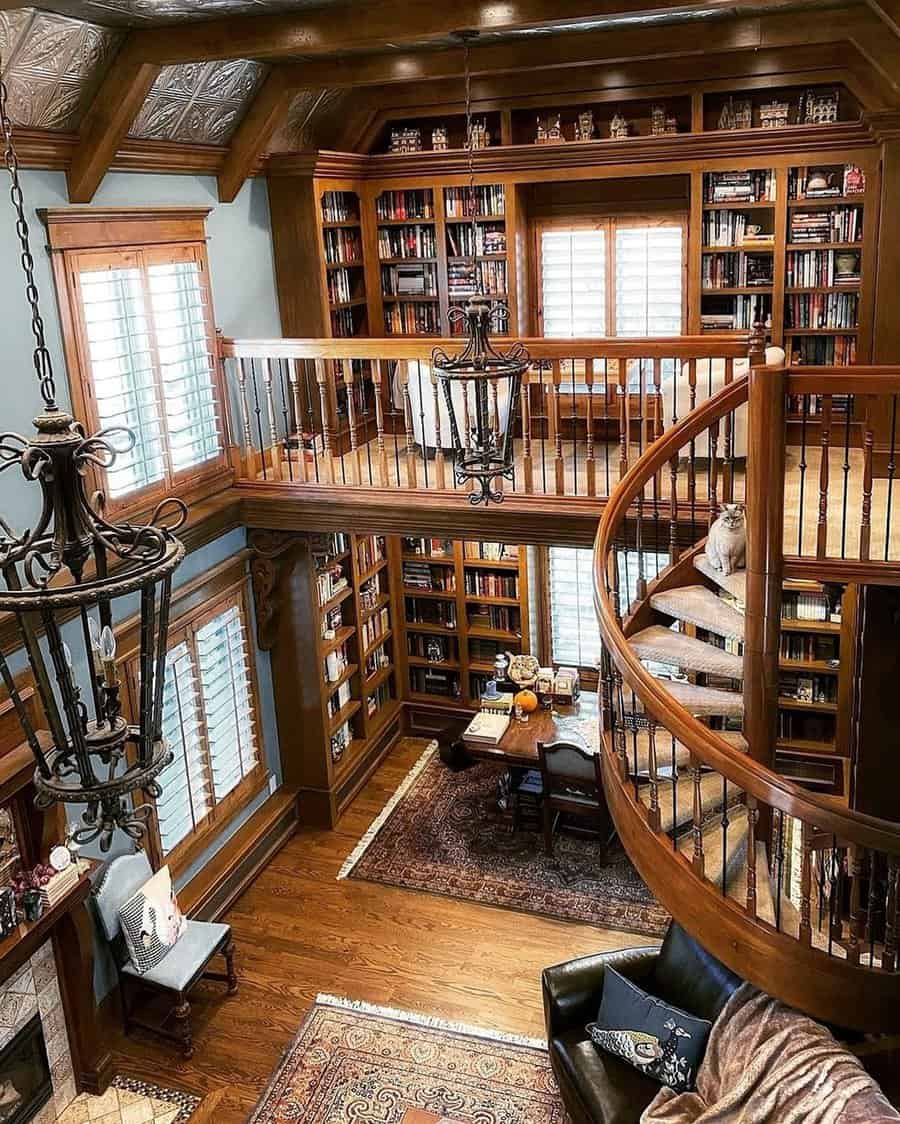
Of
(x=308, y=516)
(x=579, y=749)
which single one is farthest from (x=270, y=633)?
(x=579, y=749)

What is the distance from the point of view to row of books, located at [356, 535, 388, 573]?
804 cm

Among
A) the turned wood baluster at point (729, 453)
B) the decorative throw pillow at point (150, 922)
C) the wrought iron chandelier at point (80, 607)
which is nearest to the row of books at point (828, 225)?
the turned wood baluster at point (729, 453)

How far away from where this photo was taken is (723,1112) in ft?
13.0

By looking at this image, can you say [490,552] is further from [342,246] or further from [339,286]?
[342,246]

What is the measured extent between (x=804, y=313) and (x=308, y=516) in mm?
3624

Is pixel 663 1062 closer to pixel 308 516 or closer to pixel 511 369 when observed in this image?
pixel 511 369

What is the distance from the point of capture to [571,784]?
6785 mm

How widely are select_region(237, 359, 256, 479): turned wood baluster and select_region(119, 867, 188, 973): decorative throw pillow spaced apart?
2.43 m

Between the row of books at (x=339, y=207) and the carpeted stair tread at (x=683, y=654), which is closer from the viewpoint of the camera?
the carpeted stair tread at (x=683, y=654)

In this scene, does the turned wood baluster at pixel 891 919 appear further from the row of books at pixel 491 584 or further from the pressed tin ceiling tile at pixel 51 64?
the row of books at pixel 491 584

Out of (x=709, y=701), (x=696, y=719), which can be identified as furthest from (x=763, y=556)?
(x=709, y=701)

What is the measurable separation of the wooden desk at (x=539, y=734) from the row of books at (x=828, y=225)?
3.57 m

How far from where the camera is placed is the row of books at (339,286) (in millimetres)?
7488

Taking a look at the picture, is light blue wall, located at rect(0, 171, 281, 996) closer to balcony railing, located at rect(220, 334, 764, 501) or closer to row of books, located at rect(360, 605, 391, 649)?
balcony railing, located at rect(220, 334, 764, 501)
